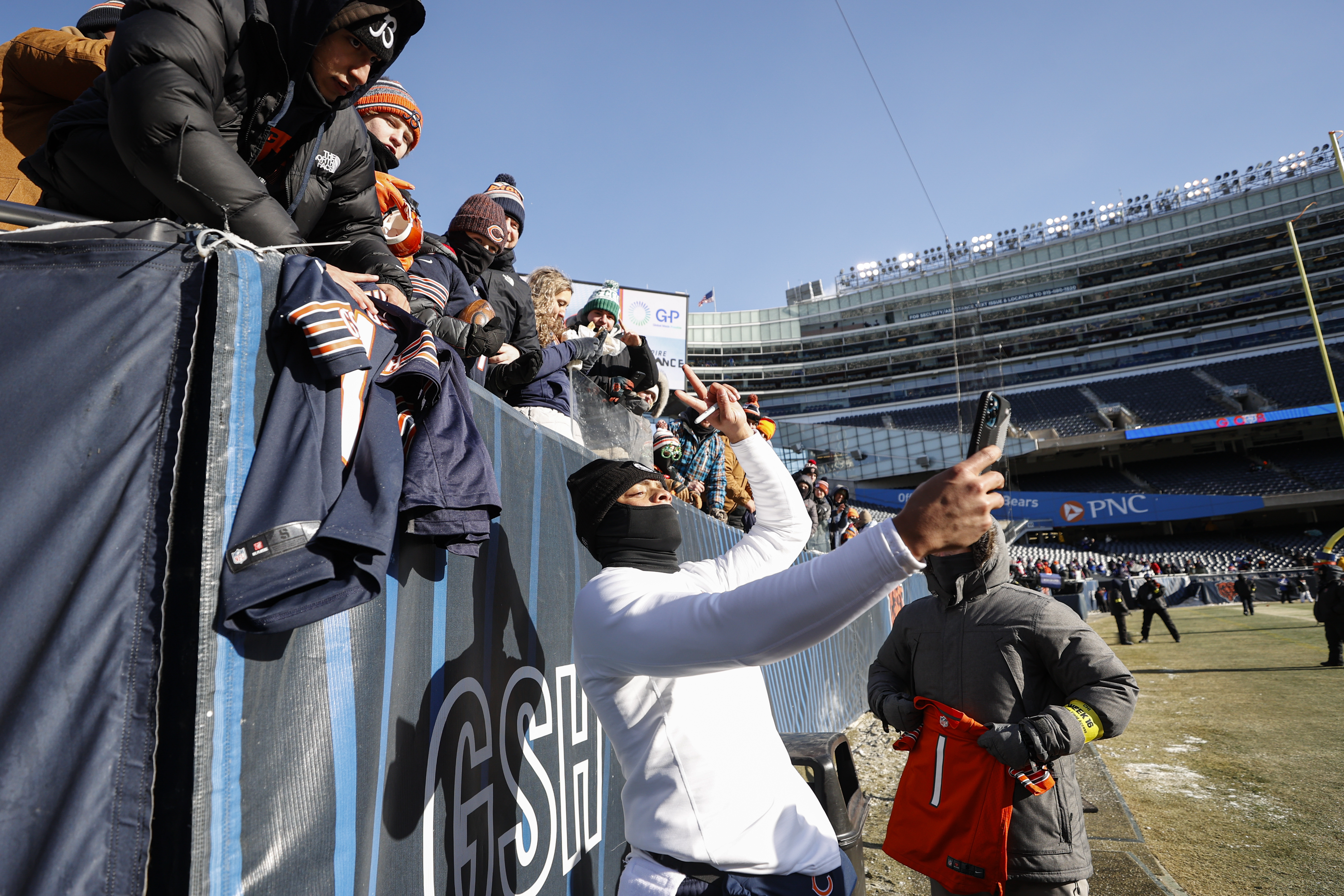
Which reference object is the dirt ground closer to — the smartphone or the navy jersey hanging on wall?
the smartphone

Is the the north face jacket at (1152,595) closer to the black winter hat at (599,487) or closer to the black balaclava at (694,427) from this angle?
the black balaclava at (694,427)

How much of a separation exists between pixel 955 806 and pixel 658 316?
1680cm

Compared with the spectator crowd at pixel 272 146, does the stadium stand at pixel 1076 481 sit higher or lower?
higher

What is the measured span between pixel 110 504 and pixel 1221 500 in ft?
139

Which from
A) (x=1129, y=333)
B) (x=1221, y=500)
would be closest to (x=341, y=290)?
(x=1221, y=500)

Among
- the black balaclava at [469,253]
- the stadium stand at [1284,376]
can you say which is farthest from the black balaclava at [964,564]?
the stadium stand at [1284,376]

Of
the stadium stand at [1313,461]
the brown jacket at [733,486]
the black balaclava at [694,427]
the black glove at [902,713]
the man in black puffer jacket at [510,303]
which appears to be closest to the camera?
the black glove at [902,713]

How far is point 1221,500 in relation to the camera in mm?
33594

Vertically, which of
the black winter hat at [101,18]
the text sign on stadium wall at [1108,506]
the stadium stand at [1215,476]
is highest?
the stadium stand at [1215,476]

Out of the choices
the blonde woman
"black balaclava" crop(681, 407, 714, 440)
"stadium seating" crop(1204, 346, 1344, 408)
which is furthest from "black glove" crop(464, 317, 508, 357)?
"stadium seating" crop(1204, 346, 1344, 408)

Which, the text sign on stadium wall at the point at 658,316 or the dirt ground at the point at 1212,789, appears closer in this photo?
the dirt ground at the point at 1212,789

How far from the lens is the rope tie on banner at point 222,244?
131 centimetres

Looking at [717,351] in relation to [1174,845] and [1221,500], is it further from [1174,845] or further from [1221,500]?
[1174,845]

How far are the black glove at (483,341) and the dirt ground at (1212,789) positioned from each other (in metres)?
3.42
